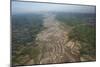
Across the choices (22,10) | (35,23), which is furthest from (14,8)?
(35,23)

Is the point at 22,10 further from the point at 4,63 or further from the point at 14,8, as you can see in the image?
the point at 4,63

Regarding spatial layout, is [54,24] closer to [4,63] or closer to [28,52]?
[28,52]

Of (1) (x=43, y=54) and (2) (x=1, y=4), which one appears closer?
(2) (x=1, y=4)
